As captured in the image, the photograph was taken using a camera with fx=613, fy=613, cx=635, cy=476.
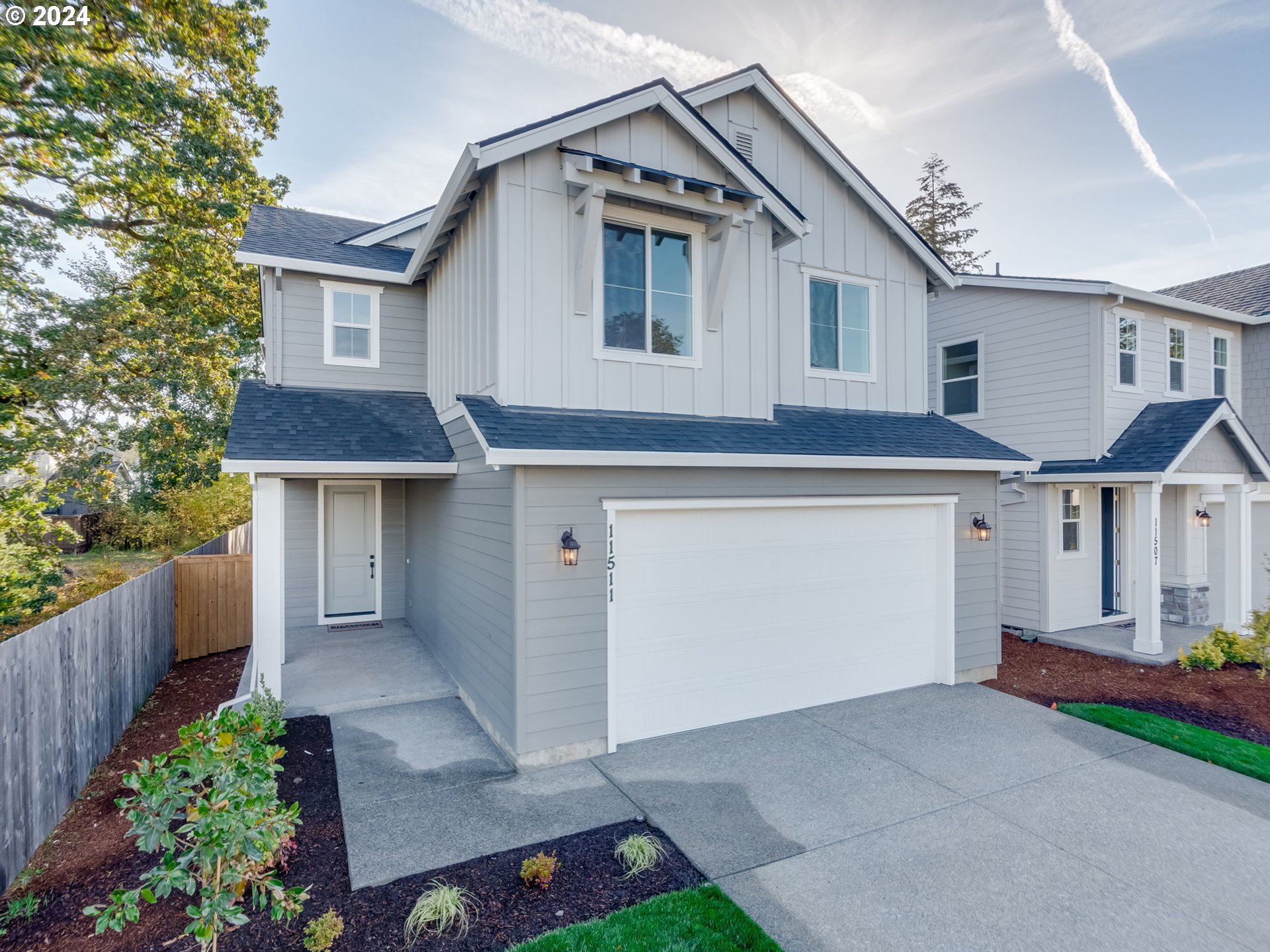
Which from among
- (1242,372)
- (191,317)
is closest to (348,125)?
(191,317)

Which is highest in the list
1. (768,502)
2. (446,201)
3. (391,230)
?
(391,230)

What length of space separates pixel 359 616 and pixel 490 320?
258 inches

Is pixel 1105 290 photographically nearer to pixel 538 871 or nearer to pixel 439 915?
pixel 538 871

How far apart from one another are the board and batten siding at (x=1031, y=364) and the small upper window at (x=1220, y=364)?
4372 millimetres

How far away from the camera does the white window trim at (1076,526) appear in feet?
34.0

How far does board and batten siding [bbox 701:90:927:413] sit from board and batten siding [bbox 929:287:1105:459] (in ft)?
9.79

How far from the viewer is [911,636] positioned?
7.72 m

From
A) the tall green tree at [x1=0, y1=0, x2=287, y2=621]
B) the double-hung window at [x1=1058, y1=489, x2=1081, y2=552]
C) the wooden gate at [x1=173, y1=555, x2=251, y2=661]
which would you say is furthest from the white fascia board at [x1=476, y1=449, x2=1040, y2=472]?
the tall green tree at [x1=0, y1=0, x2=287, y2=621]

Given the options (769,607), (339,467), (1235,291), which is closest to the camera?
(769,607)

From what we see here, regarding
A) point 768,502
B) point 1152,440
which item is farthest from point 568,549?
point 1152,440

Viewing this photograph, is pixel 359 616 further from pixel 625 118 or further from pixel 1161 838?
pixel 1161 838

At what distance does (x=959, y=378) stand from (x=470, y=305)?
954 cm

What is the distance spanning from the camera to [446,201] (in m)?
6.83

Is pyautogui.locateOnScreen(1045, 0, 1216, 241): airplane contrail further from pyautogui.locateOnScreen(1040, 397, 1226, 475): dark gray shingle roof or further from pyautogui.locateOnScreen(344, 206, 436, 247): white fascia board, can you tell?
pyautogui.locateOnScreen(344, 206, 436, 247): white fascia board
